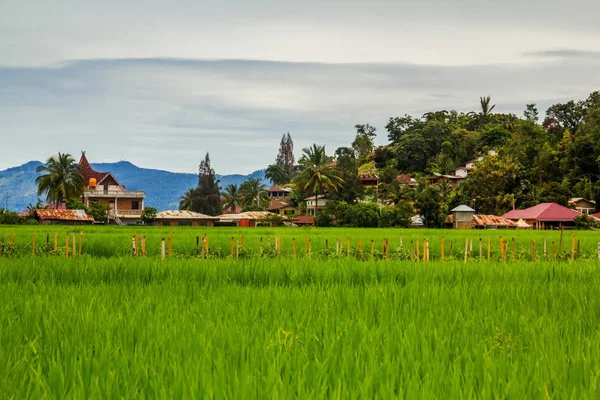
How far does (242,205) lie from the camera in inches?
3492

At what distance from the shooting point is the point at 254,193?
87688 millimetres

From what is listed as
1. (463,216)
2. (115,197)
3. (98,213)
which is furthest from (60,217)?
(463,216)

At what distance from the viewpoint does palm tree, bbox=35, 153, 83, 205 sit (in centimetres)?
6081

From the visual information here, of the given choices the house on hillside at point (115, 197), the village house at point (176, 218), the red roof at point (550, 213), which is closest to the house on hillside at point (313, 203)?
the village house at point (176, 218)

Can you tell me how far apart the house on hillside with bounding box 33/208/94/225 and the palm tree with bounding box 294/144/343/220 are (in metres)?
21.0

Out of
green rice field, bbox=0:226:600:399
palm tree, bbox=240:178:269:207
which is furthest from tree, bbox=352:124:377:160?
green rice field, bbox=0:226:600:399

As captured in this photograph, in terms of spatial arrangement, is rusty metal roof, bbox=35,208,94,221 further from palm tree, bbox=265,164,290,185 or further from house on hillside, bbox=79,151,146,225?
palm tree, bbox=265,164,290,185

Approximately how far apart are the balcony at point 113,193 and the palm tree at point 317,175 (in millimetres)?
18209

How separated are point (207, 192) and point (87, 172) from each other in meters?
14.0

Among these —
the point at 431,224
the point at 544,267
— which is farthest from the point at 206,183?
the point at 544,267

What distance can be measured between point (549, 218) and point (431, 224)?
9.56 meters

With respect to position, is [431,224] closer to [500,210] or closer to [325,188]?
[500,210]

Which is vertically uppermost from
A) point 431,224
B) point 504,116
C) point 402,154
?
point 504,116

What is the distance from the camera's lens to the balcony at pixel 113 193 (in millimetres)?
69812
